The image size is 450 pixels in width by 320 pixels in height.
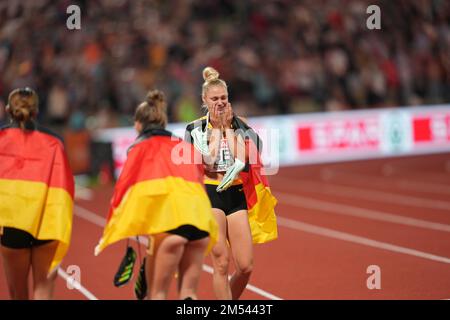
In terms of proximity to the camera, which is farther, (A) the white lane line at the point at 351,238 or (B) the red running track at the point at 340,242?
(A) the white lane line at the point at 351,238

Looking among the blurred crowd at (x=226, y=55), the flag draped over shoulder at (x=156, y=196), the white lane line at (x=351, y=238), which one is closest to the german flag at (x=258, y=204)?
the flag draped over shoulder at (x=156, y=196)

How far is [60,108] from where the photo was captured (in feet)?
51.7

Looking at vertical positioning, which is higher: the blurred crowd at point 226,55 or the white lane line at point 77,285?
the blurred crowd at point 226,55

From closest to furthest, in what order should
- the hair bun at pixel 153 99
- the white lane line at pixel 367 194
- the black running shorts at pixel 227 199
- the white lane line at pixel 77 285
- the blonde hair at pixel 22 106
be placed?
1. the blonde hair at pixel 22 106
2. the hair bun at pixel 153 99
3. the black running shorts at pixel 227 199
4. the white lane line at pixel 77 285
5. the white lane line at pixel 367 194

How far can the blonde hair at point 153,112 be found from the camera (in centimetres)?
553

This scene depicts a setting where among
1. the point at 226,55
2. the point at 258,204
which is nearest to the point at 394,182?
the point at 226,55

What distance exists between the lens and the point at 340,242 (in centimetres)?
A: 1008

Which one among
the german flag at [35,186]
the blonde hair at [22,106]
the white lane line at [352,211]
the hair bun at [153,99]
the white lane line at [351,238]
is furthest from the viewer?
the white lane line at [352,211]

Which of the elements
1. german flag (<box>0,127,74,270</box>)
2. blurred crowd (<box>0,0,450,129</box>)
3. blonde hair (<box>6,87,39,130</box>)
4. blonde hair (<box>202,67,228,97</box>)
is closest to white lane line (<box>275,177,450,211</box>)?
blurred crowd (<box>0,0,450,129</box>)

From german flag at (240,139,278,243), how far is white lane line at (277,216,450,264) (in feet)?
9.79

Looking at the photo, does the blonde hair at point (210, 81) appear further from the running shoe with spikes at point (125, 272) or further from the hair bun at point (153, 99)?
the running shoe with spikes at point (125, 272)

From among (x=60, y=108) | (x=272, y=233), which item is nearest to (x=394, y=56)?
(x=60, y=108)

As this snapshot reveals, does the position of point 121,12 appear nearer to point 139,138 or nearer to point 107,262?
point 107,262

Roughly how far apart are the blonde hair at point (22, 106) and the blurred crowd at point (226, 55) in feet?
32.5
